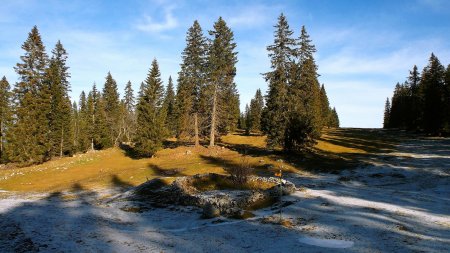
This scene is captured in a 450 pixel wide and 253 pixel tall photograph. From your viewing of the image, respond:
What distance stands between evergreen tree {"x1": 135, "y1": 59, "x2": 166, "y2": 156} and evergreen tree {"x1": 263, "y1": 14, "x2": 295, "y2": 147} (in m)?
16.6

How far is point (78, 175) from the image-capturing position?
40719 mm

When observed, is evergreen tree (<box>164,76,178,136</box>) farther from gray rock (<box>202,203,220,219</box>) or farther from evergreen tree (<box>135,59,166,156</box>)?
gray rock (<box>202,203,220,219</box>)

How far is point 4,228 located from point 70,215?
3.21 m

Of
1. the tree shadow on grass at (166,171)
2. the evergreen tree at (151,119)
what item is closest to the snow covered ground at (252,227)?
Answer: the tree shadow on grass at (166,171)

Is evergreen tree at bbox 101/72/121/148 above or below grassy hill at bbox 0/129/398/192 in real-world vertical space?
above

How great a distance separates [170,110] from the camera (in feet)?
288

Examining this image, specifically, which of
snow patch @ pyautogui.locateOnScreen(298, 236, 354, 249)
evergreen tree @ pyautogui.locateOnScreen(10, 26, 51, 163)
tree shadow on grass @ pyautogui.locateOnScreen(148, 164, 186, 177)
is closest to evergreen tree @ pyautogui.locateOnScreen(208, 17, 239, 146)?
tree shadow on grass @ pyautogui.locateOnScreen(148, 164, 186, 177)

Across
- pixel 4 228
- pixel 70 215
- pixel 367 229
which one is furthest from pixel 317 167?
pixel 4 228

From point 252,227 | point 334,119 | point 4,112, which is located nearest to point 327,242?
point 252,227

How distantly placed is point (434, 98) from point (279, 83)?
32.2m

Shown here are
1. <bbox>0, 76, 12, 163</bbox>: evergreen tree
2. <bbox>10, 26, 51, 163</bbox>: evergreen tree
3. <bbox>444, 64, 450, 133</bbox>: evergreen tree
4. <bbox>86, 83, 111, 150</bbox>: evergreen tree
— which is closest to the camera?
<bbox>10, 26, 51, 163</bbox>: evergreen tree

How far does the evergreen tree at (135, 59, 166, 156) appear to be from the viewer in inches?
1943

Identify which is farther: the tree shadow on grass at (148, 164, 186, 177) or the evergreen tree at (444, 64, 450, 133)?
the evergreen tree at (444, 64, 450, 133)

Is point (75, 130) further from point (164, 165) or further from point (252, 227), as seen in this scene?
point (252, 227)
